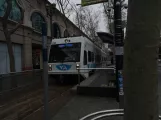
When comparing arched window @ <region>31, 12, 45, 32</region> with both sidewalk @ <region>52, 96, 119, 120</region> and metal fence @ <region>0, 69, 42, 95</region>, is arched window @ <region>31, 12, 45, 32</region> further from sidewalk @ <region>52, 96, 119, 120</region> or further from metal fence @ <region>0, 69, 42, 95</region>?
sidewalk @ <region>52, 96, 119, 120</region>

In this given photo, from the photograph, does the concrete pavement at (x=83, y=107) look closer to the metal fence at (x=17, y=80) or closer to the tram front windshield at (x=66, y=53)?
the metal fence at (x=17, y=80)

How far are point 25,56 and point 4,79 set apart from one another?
10613 millimetres

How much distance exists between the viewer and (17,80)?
1048 centimetres

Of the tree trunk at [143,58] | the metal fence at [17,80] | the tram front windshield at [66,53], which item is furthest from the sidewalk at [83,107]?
the tram front windshield at [66,53]

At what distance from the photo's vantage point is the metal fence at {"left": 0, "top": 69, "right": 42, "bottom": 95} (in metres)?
9.23

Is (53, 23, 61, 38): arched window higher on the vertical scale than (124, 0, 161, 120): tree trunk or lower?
higher

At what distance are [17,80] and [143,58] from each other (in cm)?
975

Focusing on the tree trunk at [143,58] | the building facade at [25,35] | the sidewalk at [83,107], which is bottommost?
the sidewalk at [83,107]

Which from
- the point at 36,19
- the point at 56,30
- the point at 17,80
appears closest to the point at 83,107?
the point at 17,80

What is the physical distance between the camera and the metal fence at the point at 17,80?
9.23 m

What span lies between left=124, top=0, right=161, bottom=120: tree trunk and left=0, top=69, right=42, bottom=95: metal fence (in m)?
8.41

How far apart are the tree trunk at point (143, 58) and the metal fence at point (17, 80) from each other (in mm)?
8414

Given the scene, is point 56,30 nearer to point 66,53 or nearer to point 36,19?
point 36,19

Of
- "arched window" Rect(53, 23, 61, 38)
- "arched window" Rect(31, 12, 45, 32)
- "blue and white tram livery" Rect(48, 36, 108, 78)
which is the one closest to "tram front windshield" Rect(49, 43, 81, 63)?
"blue and white tram livery" Rect(48, 36, 108, 78)
